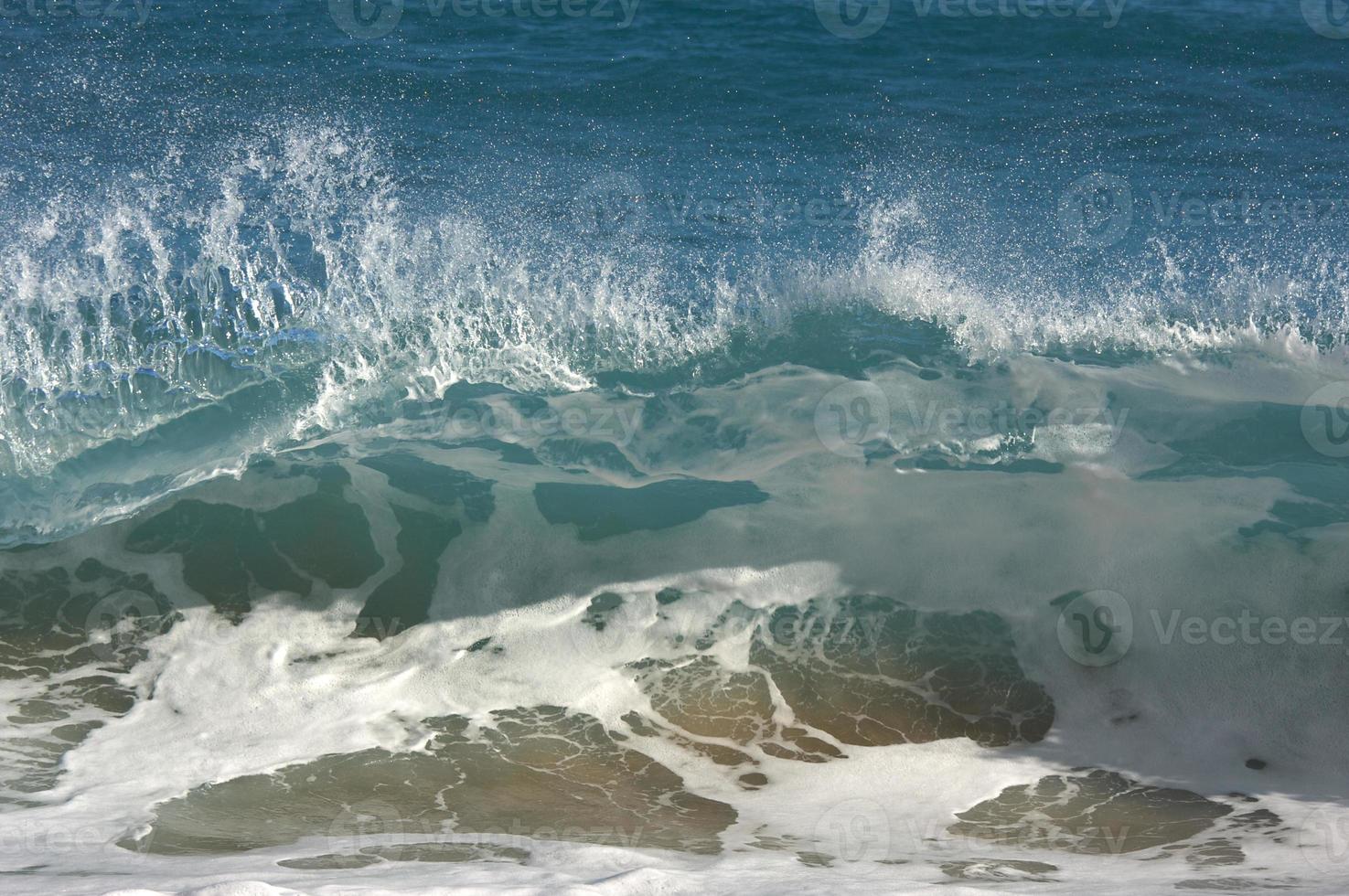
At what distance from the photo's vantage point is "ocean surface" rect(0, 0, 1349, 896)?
5.14m

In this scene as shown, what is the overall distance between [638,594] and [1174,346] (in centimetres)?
456

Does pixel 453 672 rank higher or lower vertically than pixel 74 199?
lower

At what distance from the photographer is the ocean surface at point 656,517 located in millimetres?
5145

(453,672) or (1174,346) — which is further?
(1174,346)

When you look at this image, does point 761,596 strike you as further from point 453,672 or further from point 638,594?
point 453,672

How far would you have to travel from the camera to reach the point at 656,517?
22.8 ft

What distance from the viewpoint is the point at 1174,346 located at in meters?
8.00

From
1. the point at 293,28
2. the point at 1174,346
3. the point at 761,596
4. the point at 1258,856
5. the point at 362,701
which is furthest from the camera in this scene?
the point at 293,28

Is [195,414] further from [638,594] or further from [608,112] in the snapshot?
[608,112]

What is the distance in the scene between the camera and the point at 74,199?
8.09 metres

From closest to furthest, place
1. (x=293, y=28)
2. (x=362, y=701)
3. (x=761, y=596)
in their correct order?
1. (x=362, y=701)
2. (x=761, y=596)
3. (x=293, y=28)

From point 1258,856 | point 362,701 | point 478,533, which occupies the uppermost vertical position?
point 478,533

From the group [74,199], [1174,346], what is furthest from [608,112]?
[1174,346]

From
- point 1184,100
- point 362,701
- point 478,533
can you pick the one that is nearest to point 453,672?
point 362,701
